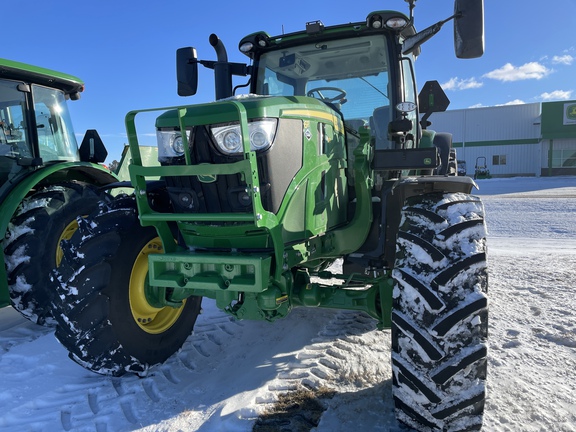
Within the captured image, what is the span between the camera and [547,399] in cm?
273

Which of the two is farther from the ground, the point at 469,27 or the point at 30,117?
the point at 469,27

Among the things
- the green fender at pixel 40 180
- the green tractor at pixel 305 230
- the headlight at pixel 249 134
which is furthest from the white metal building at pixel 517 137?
the headlight at pixel 249 134

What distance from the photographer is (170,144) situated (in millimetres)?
2635

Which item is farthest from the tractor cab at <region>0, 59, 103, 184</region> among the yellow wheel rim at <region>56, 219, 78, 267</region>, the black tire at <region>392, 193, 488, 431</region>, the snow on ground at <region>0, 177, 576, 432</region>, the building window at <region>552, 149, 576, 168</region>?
the building window at <region>552, 149, 576, 168</region>

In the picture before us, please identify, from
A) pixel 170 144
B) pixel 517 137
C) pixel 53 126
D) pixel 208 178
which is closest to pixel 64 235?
pixel 53 126

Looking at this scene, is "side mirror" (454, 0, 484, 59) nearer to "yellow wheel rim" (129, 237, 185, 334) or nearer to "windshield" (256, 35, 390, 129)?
"windshield" (256, 35, 390, 129)

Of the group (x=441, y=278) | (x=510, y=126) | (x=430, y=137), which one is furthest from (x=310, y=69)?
(x=510, y=126)

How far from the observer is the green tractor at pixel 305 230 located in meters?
2.27

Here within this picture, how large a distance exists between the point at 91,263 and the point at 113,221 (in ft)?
1.05

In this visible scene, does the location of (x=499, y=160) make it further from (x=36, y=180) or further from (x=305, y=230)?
(x=305, y=230)

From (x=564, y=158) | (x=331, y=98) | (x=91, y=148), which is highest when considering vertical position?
(x=331, y=98)

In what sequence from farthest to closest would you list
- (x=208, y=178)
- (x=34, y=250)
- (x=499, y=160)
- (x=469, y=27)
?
(x=499, y=160) < (x=34, y=250) < (x=469, y=27) < (x=208, y=178)

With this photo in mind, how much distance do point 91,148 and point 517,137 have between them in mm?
36728

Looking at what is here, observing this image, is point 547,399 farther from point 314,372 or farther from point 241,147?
point 241,147
